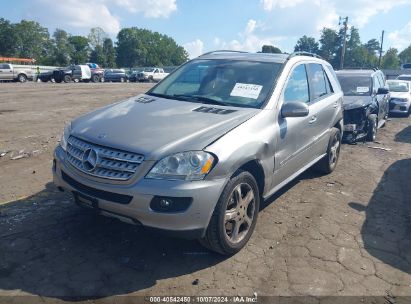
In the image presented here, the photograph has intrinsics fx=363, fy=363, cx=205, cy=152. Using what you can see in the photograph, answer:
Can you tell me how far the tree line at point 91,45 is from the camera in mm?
102375

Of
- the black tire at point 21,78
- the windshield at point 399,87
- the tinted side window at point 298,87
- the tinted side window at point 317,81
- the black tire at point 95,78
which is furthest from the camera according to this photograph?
the black tire at point 95,78

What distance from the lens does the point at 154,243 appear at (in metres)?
3.64

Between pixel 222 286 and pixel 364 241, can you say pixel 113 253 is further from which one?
pixel 364 241

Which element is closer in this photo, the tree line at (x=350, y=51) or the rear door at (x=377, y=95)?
the rear door at (x=377, y=95)

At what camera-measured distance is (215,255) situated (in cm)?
348

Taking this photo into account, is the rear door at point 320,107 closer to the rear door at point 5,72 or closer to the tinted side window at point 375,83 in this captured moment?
the tinted side window at point 375,83

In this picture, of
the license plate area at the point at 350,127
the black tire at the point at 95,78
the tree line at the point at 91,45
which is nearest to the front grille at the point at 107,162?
the license plate area at the point at 350,127

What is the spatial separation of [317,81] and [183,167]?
3179 millimetres

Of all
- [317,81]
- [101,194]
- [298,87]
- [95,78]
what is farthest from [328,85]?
[95,78]

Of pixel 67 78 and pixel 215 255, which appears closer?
pixel 215 255

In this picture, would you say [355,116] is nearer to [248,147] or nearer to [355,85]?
[355,85]

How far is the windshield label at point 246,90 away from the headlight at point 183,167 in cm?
128

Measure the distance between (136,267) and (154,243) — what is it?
435 mm

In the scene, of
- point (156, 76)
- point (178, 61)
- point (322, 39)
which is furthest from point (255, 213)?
point (178, 61)
